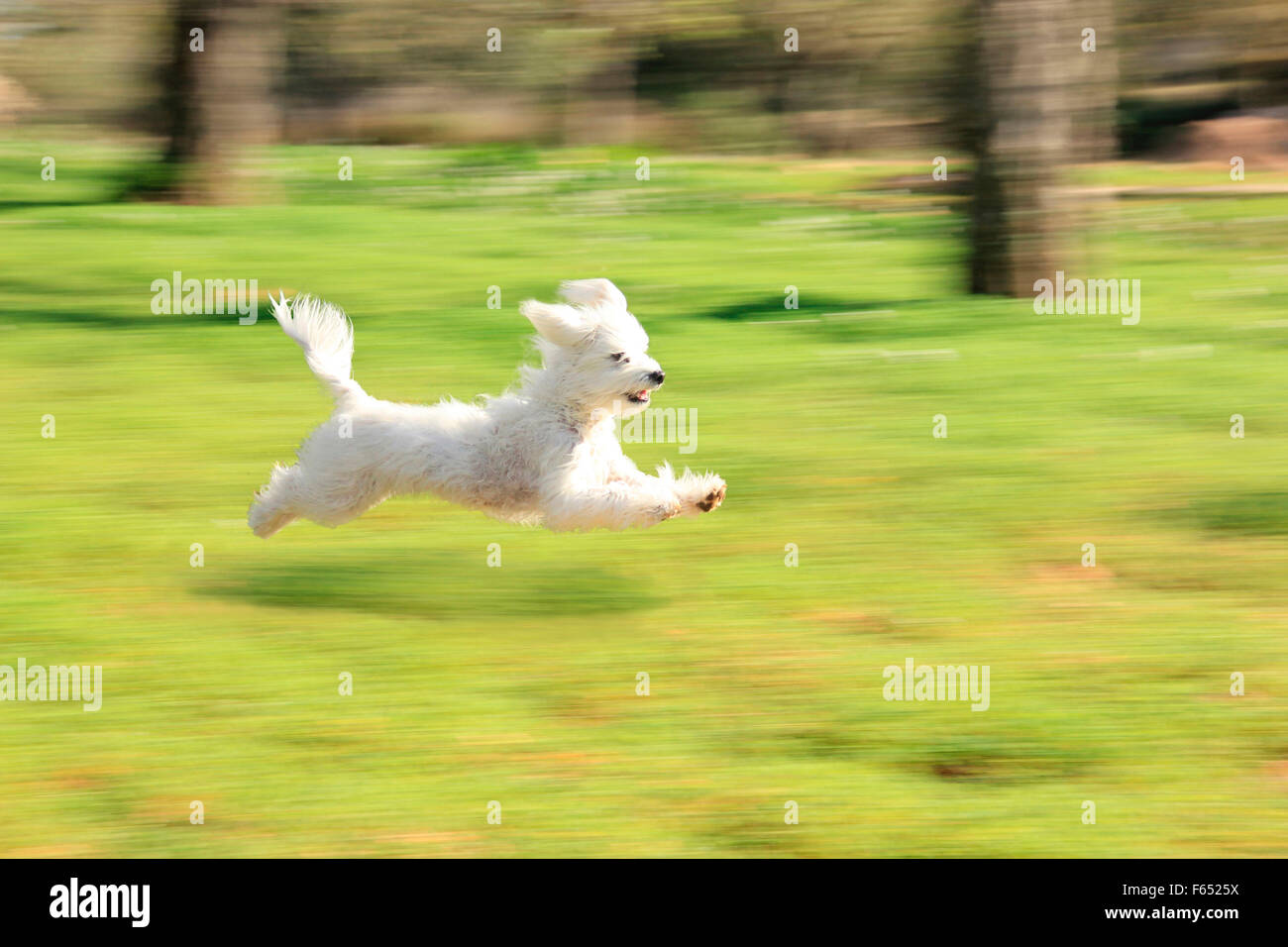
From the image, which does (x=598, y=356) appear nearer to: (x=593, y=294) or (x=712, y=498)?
(x=593, y=294)

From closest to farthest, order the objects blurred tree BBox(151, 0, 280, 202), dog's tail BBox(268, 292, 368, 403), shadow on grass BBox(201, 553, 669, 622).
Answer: shadow on grass BBox(201, 553, 669, 622) → dog's tail BBox(268, 292, 368, 403) → blurred tree BBox(151, 0, 280, 202)

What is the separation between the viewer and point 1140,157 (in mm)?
28594

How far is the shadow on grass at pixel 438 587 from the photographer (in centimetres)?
649

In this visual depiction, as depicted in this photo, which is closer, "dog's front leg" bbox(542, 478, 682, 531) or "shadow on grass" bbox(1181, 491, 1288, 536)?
"dog's front leg" bbox(542, 478, 682, 531)

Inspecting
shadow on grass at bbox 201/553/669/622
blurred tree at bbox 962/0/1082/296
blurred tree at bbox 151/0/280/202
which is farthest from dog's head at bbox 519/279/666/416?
blurred tree at bbox 151/0/280/202

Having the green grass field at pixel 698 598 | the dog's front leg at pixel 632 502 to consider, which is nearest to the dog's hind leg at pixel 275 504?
the green grass field at pixel 698 598

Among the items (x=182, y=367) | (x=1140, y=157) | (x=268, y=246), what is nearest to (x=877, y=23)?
(x=1140, y=157)

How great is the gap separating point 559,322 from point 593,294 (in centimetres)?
34

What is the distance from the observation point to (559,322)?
21.0 feet

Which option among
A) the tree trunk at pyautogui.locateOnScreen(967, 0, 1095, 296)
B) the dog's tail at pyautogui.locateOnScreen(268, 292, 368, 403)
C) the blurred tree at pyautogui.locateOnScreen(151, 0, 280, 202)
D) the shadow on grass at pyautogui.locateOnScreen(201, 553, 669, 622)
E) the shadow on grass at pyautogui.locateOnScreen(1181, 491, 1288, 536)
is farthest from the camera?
the blurred tree at pyautogui.locateOnScreen(151, 0, 280, 202)

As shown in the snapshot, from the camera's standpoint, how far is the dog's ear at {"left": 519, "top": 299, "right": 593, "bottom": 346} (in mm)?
6379

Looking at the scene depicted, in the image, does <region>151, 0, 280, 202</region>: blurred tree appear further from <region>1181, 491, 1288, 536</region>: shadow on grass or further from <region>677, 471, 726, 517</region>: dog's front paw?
<region>1181, 491, 1288, 536</region>: shadow on grass

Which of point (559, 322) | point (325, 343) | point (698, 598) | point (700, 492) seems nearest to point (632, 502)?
point (700, 492)

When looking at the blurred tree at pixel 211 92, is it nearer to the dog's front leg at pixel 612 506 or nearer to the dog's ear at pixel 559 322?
the dog's ear at pixel 559 322
